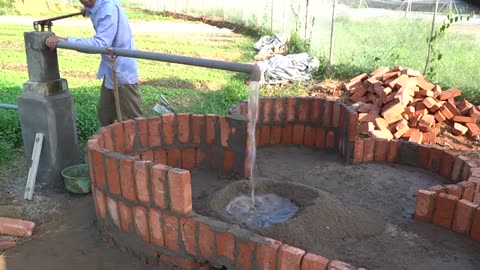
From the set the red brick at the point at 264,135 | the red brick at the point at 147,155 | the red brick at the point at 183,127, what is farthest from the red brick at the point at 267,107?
the red brick at the point at 147,155

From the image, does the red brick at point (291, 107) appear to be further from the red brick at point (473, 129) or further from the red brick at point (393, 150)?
the red brick at point (473, 129)

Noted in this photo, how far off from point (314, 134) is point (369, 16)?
242 inches

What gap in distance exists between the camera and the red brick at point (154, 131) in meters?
3.73

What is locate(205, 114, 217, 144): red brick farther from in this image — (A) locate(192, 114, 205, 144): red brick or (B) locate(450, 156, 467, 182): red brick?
(B) locate(450, 156, 467, 182): red brick

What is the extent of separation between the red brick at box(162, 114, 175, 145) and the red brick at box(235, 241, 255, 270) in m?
1.64

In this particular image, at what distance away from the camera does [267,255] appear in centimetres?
234

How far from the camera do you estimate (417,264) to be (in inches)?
106

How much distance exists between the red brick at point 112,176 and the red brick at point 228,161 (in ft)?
4.26

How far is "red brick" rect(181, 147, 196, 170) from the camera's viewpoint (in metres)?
3.97

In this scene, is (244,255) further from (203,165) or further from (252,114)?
(203,165)

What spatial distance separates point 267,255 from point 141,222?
90 centimetres

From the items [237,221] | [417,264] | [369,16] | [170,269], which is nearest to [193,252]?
[170,269]

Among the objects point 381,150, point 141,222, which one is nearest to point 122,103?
point 141,222

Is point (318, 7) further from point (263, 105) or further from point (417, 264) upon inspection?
point (417, 264)
